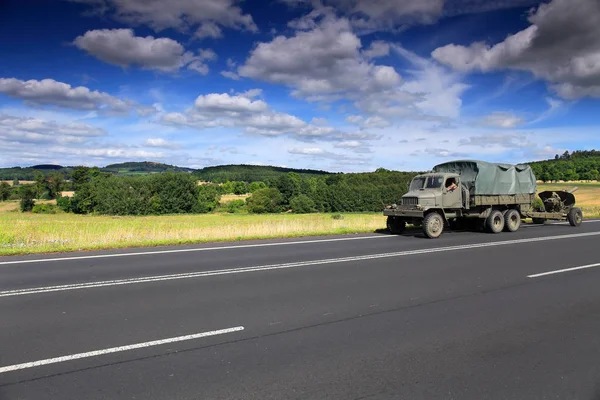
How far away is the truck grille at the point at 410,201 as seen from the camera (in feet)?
54.7

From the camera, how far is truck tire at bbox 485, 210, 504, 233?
1778 centimetres

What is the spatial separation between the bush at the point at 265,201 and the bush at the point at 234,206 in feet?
10.6

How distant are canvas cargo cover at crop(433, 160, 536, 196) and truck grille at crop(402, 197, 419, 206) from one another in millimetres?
2832

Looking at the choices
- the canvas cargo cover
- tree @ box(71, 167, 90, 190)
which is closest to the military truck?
the canvas cargo cover

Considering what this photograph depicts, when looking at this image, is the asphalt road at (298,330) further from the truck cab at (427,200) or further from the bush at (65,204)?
the bush at (65,204)

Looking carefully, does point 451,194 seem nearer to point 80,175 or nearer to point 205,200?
point 205,200

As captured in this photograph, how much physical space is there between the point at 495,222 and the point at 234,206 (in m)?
88.9

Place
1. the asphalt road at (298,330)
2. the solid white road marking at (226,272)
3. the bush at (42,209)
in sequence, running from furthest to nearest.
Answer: the bush at (42,209) < the solid white road marking at (226,272) < the asphalt road at (298,330)

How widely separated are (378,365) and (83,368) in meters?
3.00

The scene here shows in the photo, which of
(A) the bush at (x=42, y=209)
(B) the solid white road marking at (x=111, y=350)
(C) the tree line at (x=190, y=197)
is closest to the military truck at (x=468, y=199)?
(B) the solid white road marking at (x=111, y=350)

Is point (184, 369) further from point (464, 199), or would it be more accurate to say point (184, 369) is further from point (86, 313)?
point (464, 199)

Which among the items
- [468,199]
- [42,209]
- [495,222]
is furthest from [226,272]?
[42,209]

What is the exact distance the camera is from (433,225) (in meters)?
16.1

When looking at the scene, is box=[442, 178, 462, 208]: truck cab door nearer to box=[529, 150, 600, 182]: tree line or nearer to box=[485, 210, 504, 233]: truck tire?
box=[485, 210, 504, 233]: truck tire
